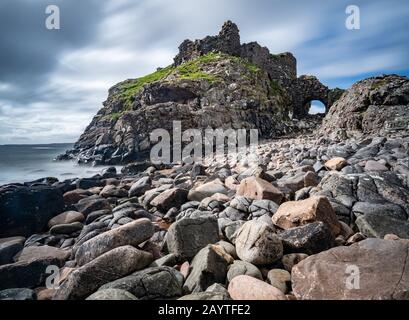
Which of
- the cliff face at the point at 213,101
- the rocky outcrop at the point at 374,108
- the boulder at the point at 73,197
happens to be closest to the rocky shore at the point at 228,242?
the boulder at the point at 73,197

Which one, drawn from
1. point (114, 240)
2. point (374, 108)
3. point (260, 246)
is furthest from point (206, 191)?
point (374, 108)

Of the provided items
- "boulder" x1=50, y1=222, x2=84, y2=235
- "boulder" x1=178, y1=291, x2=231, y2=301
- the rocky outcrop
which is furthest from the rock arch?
"boulder" x1=178, y1=291, x2=231, y2=301

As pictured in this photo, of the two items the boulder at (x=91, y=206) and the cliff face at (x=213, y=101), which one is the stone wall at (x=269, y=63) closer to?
the cliff face at (x=213, y=101)

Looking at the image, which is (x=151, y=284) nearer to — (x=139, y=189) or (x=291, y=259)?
(x=291, y=259)

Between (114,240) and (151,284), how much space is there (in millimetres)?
1616

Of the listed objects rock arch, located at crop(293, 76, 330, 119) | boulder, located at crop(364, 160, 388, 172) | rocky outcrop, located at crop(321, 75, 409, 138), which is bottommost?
boulder, located at crop(364, 160, 388, 172)

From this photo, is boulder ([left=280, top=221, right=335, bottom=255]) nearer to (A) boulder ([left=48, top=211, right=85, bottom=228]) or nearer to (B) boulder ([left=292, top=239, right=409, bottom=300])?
(B) boulder ([left=292, top=239, right=409, bottom=300])

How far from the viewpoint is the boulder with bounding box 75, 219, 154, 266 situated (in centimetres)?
550

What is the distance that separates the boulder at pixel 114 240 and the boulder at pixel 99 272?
2.35 feet

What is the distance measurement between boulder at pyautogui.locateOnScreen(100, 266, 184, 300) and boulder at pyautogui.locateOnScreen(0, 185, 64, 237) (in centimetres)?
603

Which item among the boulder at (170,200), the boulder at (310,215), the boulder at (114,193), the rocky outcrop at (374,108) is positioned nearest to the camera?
the boulder at (310,215)

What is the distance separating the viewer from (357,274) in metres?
3.88

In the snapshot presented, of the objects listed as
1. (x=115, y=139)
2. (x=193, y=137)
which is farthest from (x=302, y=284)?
(x=115, y=139)

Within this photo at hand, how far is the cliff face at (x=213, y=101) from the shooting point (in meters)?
38.5
